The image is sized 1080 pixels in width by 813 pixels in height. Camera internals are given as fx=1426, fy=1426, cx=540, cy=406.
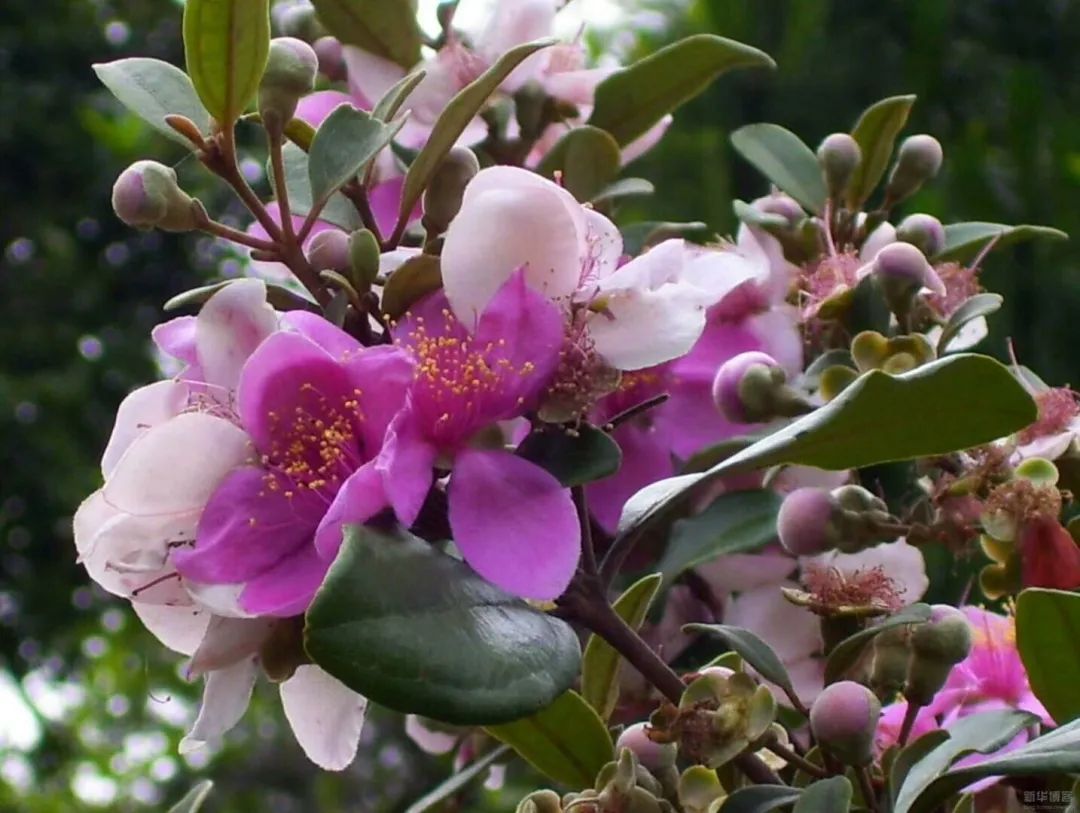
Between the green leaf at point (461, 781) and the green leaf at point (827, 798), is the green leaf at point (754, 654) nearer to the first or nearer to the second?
the green leaf at point (827, 798)

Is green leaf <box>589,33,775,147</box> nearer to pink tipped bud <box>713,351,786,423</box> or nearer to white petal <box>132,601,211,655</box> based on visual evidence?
pink tipped bud <box>713,351,786,423</box>

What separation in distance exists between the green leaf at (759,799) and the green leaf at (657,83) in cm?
41

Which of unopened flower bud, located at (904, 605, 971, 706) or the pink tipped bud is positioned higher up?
the pink tipped bud

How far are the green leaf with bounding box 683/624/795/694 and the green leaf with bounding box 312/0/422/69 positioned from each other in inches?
15.5

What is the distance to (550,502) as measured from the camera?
1.51 feet

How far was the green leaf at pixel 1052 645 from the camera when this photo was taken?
1.65ft

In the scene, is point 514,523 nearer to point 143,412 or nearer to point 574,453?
point 574,453

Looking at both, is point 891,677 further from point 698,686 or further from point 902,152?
point 902,152

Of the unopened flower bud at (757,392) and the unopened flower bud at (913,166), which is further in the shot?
the unopened flower bud at (913,166)

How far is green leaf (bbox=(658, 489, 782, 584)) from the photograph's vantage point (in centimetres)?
62

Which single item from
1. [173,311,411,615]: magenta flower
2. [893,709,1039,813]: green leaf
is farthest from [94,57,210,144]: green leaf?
[893,709,1039,813]: green leaf

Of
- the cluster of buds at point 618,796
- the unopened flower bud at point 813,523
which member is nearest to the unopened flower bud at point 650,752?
the cluster of buds at point 618,796

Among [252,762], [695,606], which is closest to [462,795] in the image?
[695,606]

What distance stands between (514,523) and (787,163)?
0.40 m
